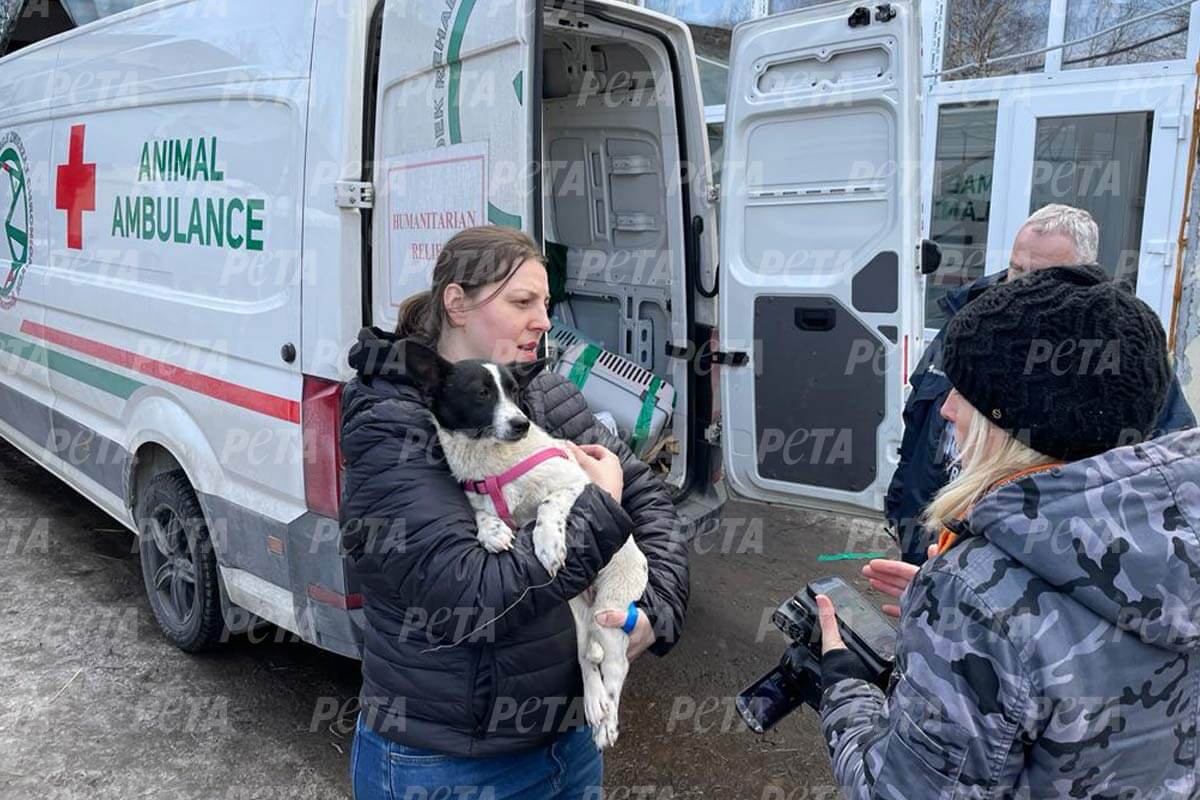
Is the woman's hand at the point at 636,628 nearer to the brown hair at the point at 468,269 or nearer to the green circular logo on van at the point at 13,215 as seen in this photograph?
the brown hair at the point at 468,269

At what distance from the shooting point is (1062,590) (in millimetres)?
1064

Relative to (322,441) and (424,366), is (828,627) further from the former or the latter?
(322,441)

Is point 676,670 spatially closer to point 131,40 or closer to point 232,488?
point 232,488

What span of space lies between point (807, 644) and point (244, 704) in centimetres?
280

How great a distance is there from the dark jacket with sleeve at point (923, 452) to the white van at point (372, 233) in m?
0.56

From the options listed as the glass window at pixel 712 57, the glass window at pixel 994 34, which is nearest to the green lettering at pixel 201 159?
the glass window at pixel 712 57

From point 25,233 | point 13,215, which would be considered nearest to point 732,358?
point 25,233

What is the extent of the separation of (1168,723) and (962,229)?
→ 273 inches

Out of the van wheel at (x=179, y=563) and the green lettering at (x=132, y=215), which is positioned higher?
the green lettering at (x=132, y=215)

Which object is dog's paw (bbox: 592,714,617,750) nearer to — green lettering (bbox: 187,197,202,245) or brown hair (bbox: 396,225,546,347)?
brown hair (bbox: 396,225,546,347)

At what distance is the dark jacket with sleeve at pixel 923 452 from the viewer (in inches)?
116

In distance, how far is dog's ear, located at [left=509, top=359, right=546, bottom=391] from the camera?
177 centimetres

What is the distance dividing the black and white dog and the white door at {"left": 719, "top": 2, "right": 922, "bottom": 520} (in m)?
2.22

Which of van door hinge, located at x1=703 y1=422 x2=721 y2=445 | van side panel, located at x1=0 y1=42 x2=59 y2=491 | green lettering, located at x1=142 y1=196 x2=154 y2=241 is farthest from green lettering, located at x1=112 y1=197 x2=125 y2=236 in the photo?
van door hinge, located at x1=703 y1=422 x2=721 y2=445
